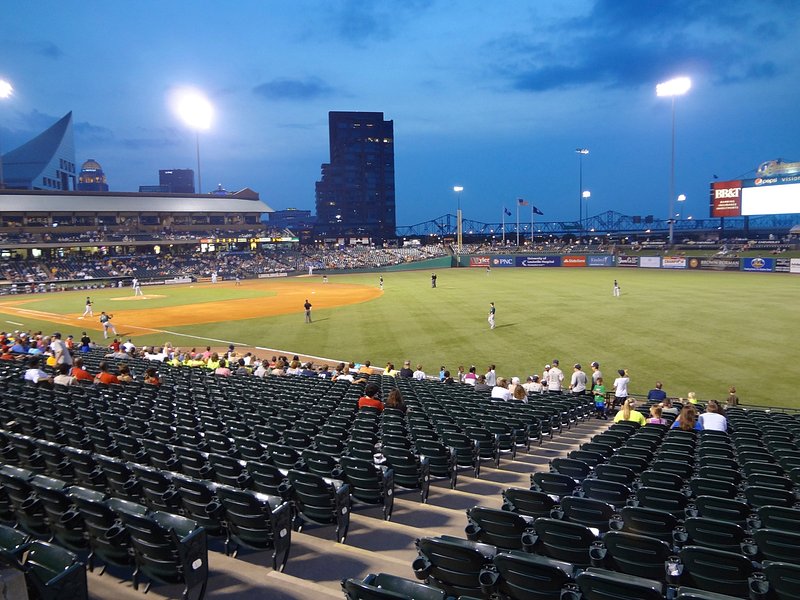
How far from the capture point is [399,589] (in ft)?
11.7

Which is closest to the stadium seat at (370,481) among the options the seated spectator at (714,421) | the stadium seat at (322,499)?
the stadium seat at (322,499)

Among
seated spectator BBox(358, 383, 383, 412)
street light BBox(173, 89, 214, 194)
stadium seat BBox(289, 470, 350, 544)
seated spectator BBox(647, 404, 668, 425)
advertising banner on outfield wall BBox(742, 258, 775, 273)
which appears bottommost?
seated spectator BBox(647, 404, 668, 425)

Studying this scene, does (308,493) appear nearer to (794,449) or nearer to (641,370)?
(794,449)

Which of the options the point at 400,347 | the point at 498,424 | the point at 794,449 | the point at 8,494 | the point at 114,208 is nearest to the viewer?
the point at 8,494

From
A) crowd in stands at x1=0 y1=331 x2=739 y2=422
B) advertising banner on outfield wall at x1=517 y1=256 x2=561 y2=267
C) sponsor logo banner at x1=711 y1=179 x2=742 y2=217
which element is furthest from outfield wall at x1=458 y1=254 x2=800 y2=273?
crowd in stands at x1=0 y1=331 x2=739 y2=422

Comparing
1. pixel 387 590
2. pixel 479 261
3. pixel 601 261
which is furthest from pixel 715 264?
pixel 387 590

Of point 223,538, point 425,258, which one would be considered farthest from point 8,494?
point 425,258

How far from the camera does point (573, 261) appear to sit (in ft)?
272

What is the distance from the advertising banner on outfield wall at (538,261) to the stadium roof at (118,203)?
51.0 m

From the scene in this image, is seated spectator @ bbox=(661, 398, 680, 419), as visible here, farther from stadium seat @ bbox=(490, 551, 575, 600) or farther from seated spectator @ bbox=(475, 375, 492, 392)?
stadium seat @ bbox=(490, 551, 575, 600)

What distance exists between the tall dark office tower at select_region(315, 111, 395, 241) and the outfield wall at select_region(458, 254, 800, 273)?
9687 centimetres

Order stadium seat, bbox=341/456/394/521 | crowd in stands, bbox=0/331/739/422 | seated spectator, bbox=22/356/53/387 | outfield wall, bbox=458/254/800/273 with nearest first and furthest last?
stadium seat, bbox=341/456/394/521 < crowd in stands, bbox=0/331/739/422 < seated spectator, bbox=22/356/53/387 < outfield wall, bbox=458/254/800/273

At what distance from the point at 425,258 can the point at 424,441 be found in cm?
9059

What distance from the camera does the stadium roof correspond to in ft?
264
